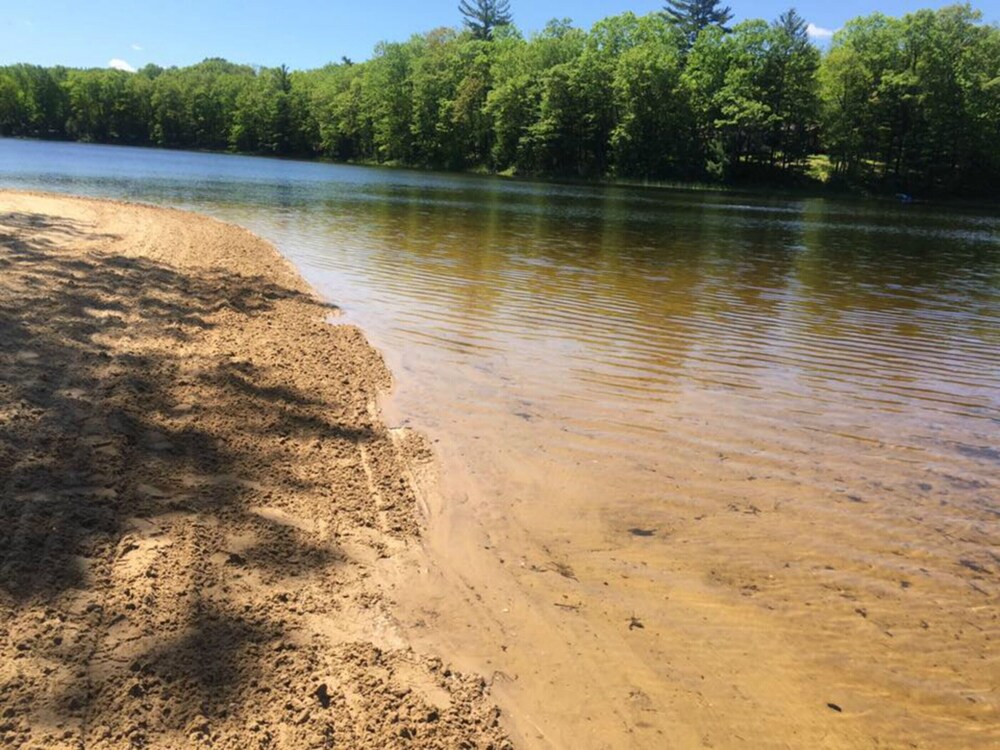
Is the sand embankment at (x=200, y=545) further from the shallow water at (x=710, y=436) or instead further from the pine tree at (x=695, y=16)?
the pine tree at (x=695, y=16)

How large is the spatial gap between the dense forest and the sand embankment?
6634 cm

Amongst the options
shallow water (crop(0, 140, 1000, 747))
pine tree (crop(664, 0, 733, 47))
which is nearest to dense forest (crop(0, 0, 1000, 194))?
pine tree (crop(664, 0, 733, 47))

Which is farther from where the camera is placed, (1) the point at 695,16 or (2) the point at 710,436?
(1) the point at 695,16

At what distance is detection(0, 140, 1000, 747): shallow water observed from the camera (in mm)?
3699

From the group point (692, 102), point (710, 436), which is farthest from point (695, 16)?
point (710, 436)

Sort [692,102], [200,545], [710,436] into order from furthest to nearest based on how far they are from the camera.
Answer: [692,102] → [710,436] → [200,545]

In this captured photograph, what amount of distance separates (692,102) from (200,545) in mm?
73134

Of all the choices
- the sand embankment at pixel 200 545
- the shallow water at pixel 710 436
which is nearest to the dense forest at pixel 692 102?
the shallow water at pixel 710 436

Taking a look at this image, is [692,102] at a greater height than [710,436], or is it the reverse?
[692,102]

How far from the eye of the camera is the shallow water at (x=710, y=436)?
3699mm

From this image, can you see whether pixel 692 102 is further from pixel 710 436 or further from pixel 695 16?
pixel 710 436

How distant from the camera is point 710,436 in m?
5.96

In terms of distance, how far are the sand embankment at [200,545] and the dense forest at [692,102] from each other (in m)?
66.3

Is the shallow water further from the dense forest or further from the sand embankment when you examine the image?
the dense forest
